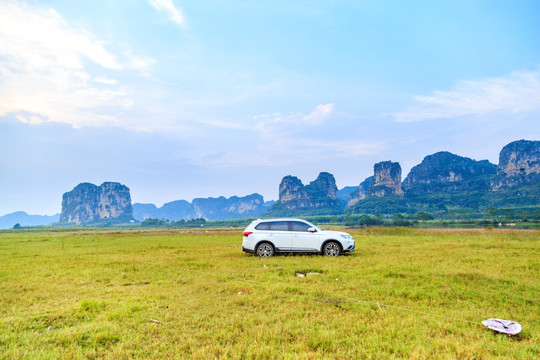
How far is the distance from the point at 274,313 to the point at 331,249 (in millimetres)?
8598

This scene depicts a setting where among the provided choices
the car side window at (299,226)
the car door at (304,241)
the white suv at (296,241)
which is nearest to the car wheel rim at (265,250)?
the white suv at (296,241)

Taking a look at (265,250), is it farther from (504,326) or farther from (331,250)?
(504,326)

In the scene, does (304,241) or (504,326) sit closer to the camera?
(504,326)

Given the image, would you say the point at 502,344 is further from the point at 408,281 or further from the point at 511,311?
the point at 408,281

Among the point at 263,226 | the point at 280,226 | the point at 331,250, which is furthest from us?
the point at 263,226

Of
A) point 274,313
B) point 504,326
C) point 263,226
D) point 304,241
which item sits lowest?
point 504,326

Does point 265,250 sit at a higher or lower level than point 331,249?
higher

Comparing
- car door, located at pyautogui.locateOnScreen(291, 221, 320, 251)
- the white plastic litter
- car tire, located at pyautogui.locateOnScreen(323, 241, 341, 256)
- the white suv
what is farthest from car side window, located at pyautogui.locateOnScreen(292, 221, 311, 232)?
the white plastic litter

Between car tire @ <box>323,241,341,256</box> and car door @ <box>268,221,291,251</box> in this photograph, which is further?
car door @ <box>268,221,291,251</box>

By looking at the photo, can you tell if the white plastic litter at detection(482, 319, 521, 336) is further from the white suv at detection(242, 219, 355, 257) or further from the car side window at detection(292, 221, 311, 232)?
the car side window at detection(292, 221, 311, 232)

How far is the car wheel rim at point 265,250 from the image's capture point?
14078 millimetres

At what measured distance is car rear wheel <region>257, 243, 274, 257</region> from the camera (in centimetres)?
1407

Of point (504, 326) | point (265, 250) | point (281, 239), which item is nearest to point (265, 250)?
point (265, 250)

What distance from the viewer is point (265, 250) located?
14.1 metres
